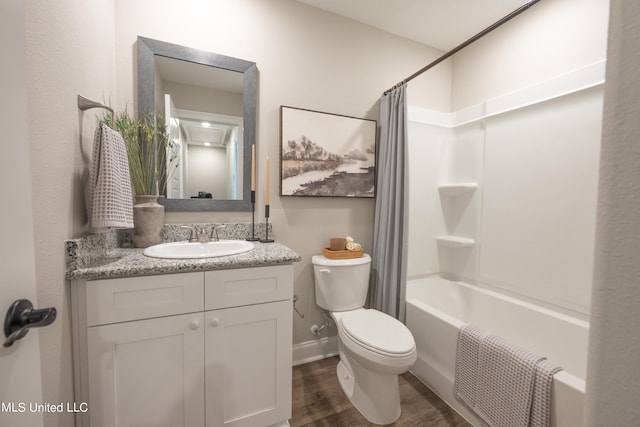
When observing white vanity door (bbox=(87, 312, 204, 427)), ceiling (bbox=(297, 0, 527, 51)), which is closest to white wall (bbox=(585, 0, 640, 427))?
white vanity door (bbox=(87, 312, 204, 427))

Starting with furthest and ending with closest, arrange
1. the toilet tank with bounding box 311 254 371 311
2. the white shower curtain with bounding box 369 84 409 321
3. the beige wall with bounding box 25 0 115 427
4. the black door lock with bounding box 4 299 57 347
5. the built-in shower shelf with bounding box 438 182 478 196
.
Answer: the built-in shower shelf with bounding box 438 182 478 196 < the white shower curtain with bounding box 369 84 409 321 < the toilet tank with bounding box 311 254 371 311 < the beige wall with bounding box 25 0 115 427 < the black door lock with bounding box 4 299 57 347

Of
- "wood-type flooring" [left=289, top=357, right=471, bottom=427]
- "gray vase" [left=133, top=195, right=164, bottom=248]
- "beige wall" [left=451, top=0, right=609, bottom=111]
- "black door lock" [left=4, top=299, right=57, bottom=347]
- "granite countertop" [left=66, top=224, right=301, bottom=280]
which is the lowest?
"wood-type flooring" [left=289, top=357, right=471, bottom=427]

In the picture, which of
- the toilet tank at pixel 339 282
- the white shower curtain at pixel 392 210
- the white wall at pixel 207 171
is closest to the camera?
the white wall at pixel 207 171

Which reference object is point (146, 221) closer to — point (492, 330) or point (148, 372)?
point (148, 372)

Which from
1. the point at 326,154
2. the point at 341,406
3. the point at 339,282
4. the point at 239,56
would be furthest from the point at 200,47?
the point at 341,406

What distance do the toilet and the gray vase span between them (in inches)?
36.7

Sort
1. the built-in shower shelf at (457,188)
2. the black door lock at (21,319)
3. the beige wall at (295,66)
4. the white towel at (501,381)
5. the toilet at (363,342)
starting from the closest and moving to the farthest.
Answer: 1. the black door lock at (21,319)
2. the white towel at (501,381)
3. the toilet at (363,342)
4. the beige wall at (295,66)
5. the built-in shower shelf at (457,188)

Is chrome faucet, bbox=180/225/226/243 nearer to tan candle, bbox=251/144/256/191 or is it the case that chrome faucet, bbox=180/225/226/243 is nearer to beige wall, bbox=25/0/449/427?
beige wall, bbox=25/0/449/427

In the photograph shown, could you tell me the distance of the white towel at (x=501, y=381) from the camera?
104cm

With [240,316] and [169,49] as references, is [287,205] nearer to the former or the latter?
[240,316]

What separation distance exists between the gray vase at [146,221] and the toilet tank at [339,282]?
931 millimetres

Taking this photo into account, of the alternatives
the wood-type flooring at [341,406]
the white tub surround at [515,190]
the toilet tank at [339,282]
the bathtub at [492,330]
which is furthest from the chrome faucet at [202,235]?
the white tub surround at [515,190]

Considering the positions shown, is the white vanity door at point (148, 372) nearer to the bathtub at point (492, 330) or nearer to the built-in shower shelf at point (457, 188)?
the bathtub at point (492, 330)

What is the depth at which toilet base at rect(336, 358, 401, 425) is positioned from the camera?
1312 millimetres
